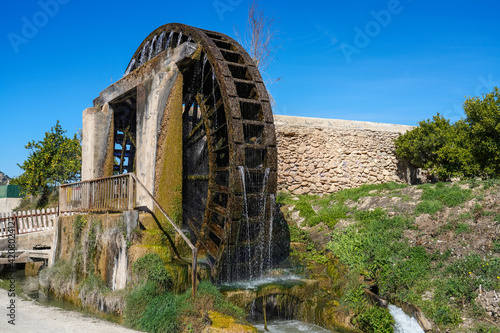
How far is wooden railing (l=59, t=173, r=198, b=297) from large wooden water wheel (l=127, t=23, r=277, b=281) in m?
0.83

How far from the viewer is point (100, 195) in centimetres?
800

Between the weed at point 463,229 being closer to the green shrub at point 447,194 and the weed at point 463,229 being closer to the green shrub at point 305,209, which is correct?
the green shrub at point 447,194

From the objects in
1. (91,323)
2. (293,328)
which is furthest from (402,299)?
(91,323)

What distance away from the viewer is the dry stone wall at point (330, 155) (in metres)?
13.8

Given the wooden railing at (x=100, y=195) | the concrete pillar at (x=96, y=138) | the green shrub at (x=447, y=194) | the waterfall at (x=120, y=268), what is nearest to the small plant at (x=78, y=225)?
the wooden railing at (x=100, y=195)

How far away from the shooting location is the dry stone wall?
45.2 feet

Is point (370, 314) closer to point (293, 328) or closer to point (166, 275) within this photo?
Result: point (293, 328)

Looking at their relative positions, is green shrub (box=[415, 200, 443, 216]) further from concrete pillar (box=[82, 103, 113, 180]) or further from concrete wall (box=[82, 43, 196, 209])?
concrete pillar (box=[82, 103, 113, 180])

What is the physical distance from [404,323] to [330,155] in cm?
899

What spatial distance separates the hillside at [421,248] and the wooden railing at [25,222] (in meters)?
9.66

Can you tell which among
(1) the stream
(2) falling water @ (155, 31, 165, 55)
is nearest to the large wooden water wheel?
(1) the stream

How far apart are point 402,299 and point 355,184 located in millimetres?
8479

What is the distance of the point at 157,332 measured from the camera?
5102mm

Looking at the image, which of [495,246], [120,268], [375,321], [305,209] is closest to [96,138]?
[120,268]
